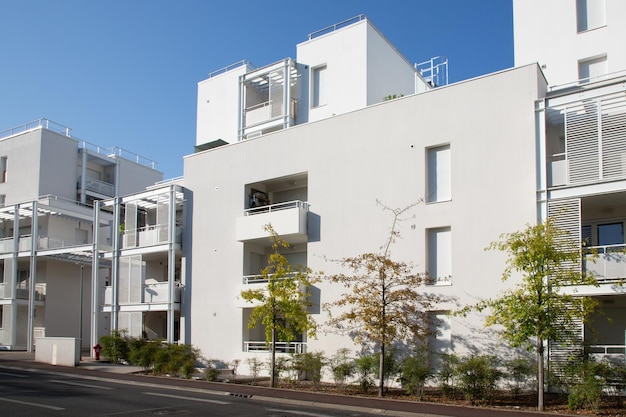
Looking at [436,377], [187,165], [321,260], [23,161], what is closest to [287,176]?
[321,260]

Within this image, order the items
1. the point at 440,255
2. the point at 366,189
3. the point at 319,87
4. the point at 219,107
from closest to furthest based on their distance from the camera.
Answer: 1. the point at 440,255
2. the point at 366,189
3. the point at 319,87
4. the point at 219,107

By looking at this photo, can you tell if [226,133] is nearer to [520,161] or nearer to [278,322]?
[278,322]

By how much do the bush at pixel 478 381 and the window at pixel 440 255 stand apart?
475 centimetres

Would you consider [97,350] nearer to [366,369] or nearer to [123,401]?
[123,401]

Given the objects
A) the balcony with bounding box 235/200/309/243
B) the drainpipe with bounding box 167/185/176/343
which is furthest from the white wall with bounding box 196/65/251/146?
the balcony with bounding box 235/200/309/243

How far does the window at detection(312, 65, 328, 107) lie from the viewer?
33.1 metres

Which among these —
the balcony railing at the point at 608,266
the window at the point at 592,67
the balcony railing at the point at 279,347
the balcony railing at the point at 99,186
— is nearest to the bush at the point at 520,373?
the balcony railing at the point at 608,266

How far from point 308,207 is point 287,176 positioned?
2.00 metres

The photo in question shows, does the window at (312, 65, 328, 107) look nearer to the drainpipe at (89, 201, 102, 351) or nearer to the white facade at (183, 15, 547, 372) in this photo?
the white facade at (183, 15, 547, 372)

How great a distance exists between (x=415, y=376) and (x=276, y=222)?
33.6 ft

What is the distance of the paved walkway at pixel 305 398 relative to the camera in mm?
15281

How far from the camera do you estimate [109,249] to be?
34312 mm

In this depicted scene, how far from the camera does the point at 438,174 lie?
22.6 m

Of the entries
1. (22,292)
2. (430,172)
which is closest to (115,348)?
(22,292)
